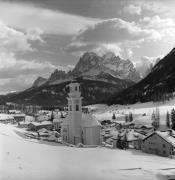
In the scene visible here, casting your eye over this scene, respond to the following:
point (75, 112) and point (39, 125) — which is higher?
point (75, 112)

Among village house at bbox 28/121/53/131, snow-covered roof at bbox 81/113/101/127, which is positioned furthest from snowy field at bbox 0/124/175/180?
village house at bbox 28/121/53/131

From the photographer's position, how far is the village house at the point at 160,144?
223 feet

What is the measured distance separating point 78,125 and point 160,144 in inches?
711

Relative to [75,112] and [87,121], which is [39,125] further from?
[75,112]

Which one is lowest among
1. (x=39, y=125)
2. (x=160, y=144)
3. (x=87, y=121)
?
(x=39, y=125)

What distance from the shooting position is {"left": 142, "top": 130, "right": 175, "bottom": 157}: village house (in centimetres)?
6797

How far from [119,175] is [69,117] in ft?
147

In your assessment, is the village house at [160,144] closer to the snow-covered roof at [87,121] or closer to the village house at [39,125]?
the snow-covered roof at [87,121]

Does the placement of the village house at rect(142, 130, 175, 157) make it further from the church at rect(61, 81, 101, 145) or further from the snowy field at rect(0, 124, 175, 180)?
the snowy field at rect(0, 124, 175, 180)

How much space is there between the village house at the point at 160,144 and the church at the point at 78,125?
12.9 meters

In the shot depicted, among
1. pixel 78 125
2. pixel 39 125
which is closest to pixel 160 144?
pixel 78 125

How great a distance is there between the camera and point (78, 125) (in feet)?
222

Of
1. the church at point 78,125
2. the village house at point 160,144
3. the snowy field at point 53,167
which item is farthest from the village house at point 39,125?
the snowy field at point 53,167

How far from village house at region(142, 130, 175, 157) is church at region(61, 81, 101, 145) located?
12.9 m
